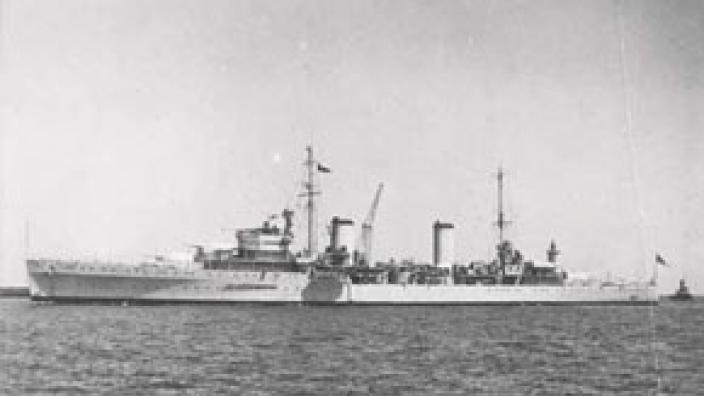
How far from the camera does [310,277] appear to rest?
64375mm

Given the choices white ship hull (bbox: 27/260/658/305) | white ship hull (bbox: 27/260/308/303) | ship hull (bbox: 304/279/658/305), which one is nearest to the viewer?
white ship hull (bbox: 27/260/308/303)

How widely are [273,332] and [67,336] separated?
8.26 meters

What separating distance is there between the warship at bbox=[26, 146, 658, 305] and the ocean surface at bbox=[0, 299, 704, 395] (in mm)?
14149

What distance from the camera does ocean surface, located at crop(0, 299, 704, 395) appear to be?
70.1 feet

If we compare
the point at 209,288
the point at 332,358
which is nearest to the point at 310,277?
the point at 209,288

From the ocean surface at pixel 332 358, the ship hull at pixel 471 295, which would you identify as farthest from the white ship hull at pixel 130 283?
the ocean surface at pixel 332 358

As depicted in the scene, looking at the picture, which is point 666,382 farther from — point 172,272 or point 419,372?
point 172,272

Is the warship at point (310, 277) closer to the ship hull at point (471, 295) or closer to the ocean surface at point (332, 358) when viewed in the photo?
the ship hull at point (471, 295)

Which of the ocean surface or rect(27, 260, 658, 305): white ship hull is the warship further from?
the ocean surface

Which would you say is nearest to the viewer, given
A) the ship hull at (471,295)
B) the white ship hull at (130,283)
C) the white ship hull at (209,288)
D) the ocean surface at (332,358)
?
the ocean surface at (332,358)

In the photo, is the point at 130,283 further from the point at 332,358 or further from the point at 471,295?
the point at 332,358

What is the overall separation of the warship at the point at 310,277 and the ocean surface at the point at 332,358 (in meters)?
14.1

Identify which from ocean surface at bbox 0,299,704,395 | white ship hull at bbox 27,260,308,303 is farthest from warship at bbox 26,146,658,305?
ocean surface at bbox 0,299,704,395

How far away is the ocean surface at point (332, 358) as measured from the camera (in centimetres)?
2138
